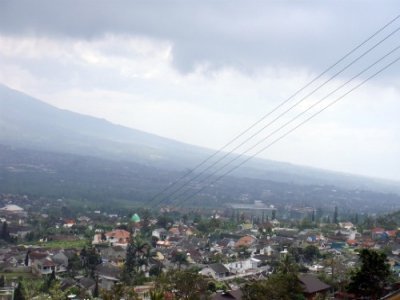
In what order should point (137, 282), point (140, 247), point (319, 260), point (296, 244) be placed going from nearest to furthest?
1. point (137, 282)
2. point (140, 247)
3. point (319, 260)
4. point (296, 244)

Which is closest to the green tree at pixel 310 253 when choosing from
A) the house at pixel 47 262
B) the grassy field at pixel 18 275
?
the house at pixel 47 262

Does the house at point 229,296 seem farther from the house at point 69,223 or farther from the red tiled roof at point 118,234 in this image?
the house at point 69,223

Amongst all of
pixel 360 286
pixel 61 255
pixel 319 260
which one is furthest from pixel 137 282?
pixel 360 286

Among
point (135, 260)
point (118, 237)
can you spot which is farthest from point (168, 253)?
point (118, 237)

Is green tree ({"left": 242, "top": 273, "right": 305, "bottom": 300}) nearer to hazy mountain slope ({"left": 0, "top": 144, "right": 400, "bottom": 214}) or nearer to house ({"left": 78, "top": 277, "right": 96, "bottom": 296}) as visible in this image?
house ({"left": 78, "top": 277, "right": 96, "bottom": 296})

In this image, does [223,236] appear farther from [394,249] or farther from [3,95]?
[3,95]

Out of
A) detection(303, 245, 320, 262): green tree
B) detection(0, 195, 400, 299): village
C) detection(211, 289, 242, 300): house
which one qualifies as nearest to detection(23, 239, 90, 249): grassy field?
detection(0, 195, 400, 299): village
